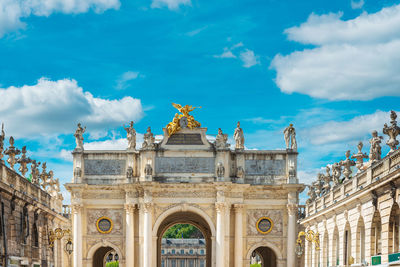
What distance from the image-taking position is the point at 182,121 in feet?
201

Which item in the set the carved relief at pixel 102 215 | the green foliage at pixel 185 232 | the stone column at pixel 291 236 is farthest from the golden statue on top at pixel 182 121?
the green foliage at pixel 185 232

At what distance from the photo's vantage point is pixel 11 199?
136ft

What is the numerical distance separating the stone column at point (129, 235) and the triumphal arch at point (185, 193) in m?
0.09

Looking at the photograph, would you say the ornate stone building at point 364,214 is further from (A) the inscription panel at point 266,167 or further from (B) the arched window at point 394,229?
(A) the inscription panel at point 266,167

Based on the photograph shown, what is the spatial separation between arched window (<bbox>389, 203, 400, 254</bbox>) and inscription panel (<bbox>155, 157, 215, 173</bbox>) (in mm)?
28191

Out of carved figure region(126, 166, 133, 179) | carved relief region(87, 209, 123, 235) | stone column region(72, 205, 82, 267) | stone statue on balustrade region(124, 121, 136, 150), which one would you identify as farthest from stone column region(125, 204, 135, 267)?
stone statue on balustrade region(124, 121, 136, 150)

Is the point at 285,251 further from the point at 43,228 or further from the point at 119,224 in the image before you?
the point at 43,228

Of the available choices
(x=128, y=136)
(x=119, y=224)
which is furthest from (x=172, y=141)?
(x=119, y=224)

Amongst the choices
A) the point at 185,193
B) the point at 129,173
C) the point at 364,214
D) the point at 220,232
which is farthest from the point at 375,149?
the point at 129,173

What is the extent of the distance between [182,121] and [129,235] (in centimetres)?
1091

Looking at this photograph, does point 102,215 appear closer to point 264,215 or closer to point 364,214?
point 264,215

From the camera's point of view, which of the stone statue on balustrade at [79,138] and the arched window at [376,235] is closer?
the arched window at [376,235]

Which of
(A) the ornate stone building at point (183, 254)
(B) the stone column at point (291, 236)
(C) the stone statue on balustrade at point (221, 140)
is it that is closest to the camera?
(B) the stone column at point (291, 236)

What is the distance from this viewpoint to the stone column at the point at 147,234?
59.2 meters
